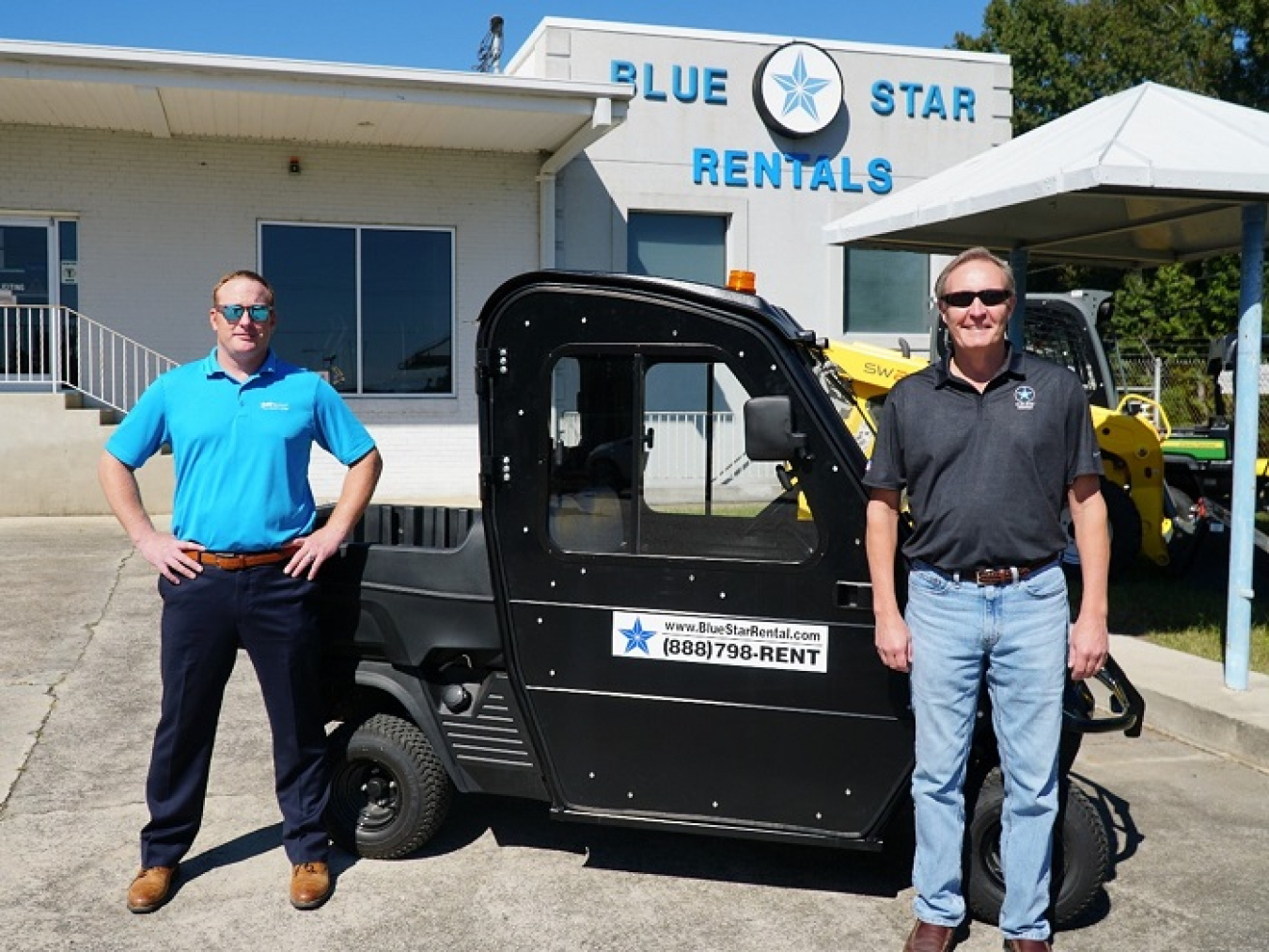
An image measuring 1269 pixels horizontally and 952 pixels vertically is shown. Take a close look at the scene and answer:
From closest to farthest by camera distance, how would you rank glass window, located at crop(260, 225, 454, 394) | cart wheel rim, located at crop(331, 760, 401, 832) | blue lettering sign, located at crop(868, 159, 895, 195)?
1. cart wheel rim, located at crop(331, 760, 401, 832)
2. glass window, located at crop(260, 225, 454, 394)
3. blue lettering sign, located at crop(868, 159, 895, 195)

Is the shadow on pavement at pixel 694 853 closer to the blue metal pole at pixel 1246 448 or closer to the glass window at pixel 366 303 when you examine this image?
the blue metal pole at pixel 1246 448

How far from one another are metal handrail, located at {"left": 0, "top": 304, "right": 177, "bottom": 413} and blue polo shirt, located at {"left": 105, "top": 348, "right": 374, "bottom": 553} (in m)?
11.3

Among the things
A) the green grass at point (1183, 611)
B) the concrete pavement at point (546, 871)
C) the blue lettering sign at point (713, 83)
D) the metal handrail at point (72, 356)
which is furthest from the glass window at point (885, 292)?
Answer: the concrete pavement at point (546, 871)

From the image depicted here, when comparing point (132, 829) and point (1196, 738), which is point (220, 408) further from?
point (1196, 738)

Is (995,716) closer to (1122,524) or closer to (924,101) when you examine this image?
(1122,524)

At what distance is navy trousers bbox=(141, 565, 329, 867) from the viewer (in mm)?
4012

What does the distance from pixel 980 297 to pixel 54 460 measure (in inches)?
503

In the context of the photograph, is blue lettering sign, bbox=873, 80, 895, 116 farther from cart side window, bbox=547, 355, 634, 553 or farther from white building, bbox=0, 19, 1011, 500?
cart side window, bbox=547, 355, 634, 553

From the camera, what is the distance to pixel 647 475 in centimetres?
393

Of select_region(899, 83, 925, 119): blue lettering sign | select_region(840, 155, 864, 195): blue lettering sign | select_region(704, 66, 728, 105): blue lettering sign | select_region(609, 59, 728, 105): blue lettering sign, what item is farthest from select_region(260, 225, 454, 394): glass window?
select_region(899, 83, 925, 119): blue lettering sign

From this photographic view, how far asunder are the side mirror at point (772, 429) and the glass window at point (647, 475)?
0.18 metres

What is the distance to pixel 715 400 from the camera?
407 cm

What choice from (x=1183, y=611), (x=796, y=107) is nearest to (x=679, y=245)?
(x=796, y=107)

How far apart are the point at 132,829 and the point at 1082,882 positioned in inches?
131
